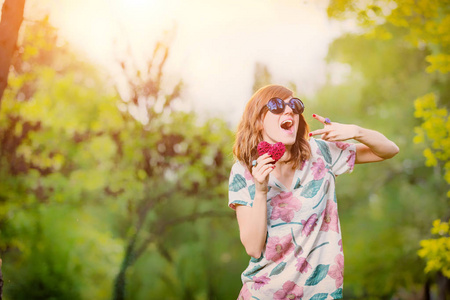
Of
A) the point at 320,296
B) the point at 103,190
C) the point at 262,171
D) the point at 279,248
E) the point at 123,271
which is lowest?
the point at 123,271

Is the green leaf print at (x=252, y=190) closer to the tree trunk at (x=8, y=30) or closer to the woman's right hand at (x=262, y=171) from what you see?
the woman's right hand at (x=262, y=171)

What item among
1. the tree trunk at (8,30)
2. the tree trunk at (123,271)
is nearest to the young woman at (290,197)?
the tree trunk at (8,30)

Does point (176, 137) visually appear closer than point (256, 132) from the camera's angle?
No

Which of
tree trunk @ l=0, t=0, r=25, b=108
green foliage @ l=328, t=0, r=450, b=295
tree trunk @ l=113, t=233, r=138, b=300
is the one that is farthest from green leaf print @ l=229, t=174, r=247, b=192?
green foliage @ l=328, t=0, r=450, b=295

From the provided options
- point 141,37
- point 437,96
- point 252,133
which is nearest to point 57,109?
point 141,37

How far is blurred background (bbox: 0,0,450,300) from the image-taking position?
4.17 metres

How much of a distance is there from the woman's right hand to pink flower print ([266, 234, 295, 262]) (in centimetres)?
17

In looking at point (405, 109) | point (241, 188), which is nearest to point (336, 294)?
point (241, 188)

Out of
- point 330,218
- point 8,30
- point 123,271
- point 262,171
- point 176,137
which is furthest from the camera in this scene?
point 176,137

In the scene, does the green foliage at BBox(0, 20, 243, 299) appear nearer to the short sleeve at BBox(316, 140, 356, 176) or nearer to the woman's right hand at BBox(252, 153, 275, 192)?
the short sleeve at BBox(316, 140, 356, 176)

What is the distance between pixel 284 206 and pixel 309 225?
101 millimetres

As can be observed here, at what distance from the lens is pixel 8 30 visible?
2.06 metres

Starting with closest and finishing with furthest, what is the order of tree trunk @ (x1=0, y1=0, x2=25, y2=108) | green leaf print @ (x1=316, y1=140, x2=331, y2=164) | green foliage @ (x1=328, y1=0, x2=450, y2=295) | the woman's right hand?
the woman's right hand
green leaf print @ (x1=316, y1=140, x2=331, y2=164)
tree trunk @ (x1=0, y1=0, x2=25, y2=108)
green foliage @ (x1=328, y1=0, x2=450, y2=295)

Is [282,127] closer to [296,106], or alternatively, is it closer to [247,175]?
[296,106]
